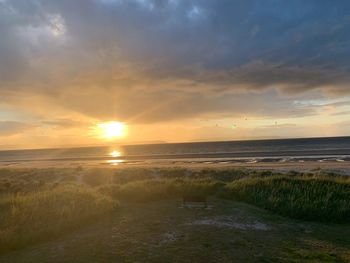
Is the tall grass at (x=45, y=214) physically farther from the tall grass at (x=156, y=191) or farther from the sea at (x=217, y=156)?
the sea at (x=217, y=156)

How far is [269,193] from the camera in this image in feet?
46.9

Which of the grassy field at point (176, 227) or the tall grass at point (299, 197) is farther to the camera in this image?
the tall grass at point (299, 197)

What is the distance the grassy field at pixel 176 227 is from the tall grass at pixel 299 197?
38 mm

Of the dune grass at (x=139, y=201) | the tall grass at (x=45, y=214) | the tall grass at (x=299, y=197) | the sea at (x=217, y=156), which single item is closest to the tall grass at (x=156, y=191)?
the dune grass at (x=139, y=201)

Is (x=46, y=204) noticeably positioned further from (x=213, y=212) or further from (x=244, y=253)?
(x=244, y=253)

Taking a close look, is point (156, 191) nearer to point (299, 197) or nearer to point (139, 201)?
point (139, 201)

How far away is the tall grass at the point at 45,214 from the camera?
9.12m

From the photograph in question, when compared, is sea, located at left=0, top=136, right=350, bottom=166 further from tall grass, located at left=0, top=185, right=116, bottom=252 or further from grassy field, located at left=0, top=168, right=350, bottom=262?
tall grass, located at left=0, top=185, right=116, bottom=252

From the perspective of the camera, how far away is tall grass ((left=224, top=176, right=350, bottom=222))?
11773 mm

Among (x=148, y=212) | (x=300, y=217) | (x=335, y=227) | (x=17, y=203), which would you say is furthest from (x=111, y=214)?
(x=335, y=227)

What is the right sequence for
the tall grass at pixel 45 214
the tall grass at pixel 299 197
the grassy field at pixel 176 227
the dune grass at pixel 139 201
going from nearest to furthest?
the grassy field at pixel 176 227 < the tall grass at pixel 45 214 < the dune grass at pixel 139 201 < the tall grass at pixel 299 197

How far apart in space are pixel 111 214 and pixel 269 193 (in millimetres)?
6673

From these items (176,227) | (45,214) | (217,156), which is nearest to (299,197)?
(176,227)

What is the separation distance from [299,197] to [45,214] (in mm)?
9449
